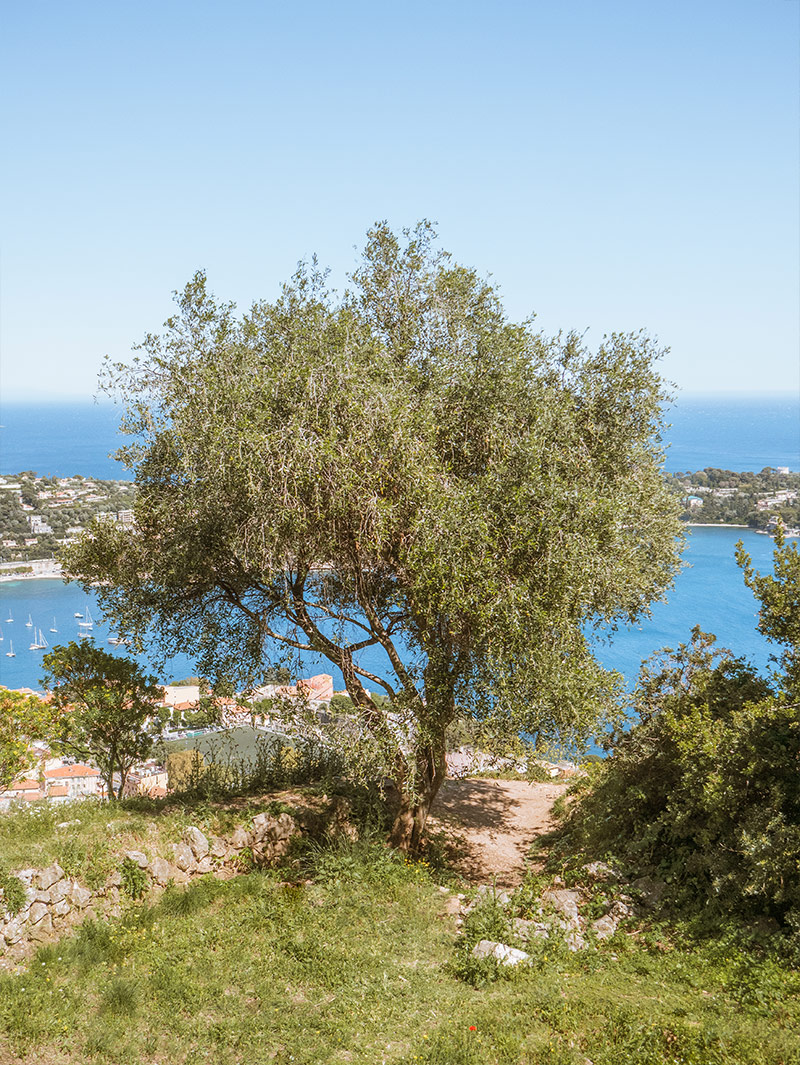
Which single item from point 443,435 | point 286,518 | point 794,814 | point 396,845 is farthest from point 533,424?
point 396,845

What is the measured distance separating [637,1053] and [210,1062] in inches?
117

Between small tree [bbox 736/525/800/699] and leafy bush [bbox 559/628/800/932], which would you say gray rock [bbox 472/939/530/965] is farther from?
small tree [bbox 736/525/800/699]

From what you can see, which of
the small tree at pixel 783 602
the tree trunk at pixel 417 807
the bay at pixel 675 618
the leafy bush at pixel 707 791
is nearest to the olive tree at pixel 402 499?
the tree trunk at pixel 417 807

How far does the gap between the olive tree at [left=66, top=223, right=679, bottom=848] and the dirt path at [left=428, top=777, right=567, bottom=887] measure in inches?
51.6

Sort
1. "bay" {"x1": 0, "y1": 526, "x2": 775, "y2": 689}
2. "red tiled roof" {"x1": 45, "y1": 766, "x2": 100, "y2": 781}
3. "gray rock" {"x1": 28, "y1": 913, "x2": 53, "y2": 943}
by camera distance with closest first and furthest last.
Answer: "gray rock" {"x1": 28, "y1": 913, "x2": 53, "y2": 943} → "red tiled roof" {"x1": 45, "y1": 766, "x2": 100, "y2": 781} → "bay" {"x1": 0, "y1": 526, "x2": 775, "y2": 689}

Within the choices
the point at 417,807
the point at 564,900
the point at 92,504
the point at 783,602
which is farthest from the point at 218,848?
the point at 92,504

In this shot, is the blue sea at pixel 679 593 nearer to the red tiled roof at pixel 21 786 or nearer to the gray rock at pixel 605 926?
the red tiled roof at pixel 21 786

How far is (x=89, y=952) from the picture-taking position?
632 centimetres

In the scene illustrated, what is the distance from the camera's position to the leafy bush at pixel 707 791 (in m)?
6.35

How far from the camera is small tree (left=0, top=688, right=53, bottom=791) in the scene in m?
8.51

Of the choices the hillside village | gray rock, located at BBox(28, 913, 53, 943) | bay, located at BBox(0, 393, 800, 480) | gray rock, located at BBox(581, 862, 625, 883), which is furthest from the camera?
bay, located at BBox(0, 393, 800, 480)

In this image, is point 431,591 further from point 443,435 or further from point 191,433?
point 191,433

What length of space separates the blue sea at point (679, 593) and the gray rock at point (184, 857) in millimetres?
2333

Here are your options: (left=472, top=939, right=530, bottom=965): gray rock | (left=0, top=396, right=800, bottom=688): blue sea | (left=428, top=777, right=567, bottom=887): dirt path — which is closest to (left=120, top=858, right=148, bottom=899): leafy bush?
(left=0, top=396, right=800, bottom=688): blue sea
